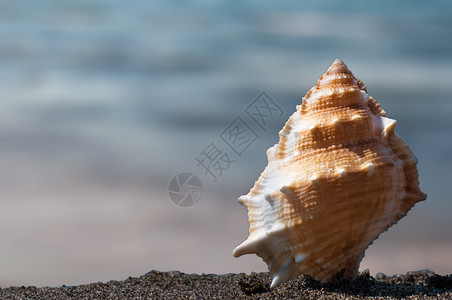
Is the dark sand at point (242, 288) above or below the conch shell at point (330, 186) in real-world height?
below

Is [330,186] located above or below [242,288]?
above

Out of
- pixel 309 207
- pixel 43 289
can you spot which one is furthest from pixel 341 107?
pixel 43 289

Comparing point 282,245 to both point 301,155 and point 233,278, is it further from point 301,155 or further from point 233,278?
point 233,278

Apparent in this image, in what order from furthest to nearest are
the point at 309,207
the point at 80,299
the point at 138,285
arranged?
the point at 138,285, the point at 80,299, the point at 309,207

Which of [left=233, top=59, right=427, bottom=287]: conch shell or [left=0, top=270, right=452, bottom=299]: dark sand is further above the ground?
[left=233, top=59, right=427, bottom=287]: conch shell
